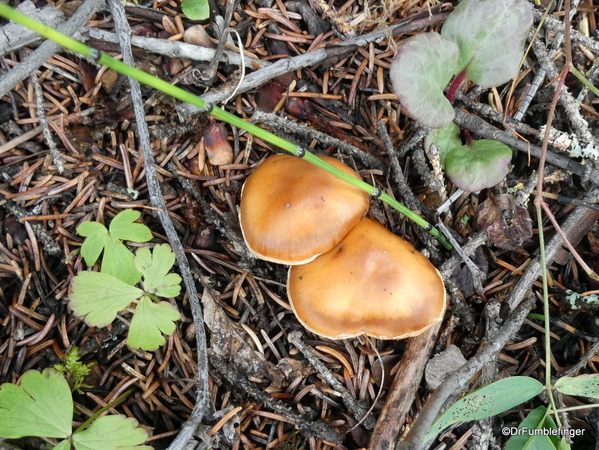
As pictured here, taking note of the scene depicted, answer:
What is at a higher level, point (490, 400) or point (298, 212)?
point (298, 212)

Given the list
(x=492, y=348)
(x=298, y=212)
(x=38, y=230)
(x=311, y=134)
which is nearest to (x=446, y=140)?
(x=311, y=134)

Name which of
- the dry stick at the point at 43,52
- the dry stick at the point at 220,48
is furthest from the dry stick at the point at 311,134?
the dry stick at the point at 43,52

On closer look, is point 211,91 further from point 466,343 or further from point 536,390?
point 536,390

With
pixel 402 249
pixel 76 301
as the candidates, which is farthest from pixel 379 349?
pixel 76 301

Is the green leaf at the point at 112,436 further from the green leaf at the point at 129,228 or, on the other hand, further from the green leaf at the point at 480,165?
the green leaf at the point at 480,165

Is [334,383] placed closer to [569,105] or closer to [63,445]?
[63,445]

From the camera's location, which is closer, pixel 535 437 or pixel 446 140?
pixel 535 437
